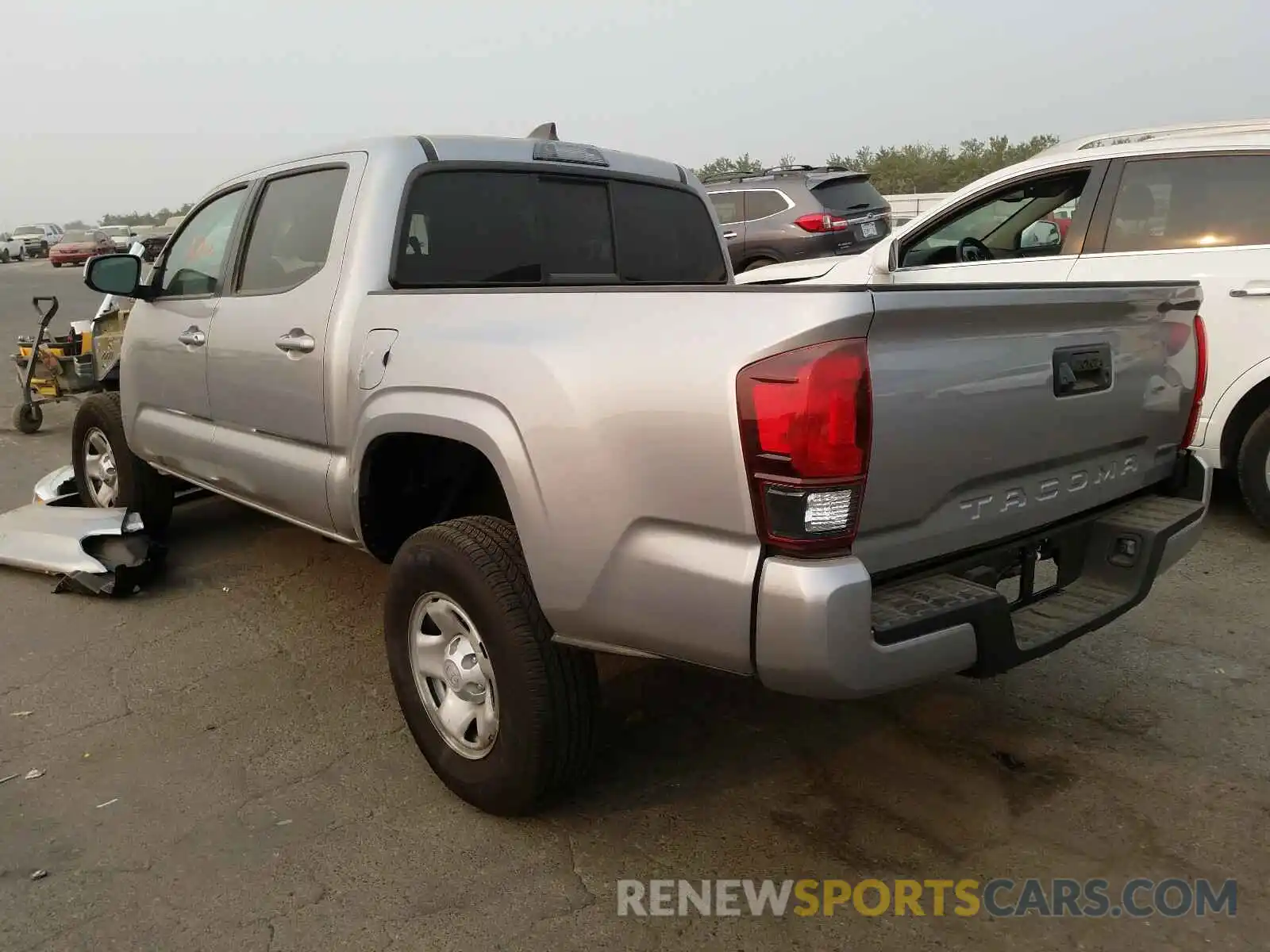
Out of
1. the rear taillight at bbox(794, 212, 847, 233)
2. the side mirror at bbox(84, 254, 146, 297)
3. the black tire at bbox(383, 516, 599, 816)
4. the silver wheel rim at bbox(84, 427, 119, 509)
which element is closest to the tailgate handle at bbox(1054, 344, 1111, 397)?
the black tire at bbox(383, 516, 599, 816)

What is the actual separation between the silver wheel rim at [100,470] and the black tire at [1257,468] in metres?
5.66

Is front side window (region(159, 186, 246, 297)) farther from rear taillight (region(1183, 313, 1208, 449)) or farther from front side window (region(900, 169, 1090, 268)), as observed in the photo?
front side window (region(900, 169, 1090, 268))

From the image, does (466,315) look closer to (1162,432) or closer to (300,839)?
(300,839)

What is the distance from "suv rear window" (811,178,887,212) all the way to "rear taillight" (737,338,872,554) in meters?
10.8

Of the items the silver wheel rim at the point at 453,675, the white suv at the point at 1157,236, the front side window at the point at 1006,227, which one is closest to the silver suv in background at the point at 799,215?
the front side window at the point at 1006,227

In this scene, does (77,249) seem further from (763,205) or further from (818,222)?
(818,222)

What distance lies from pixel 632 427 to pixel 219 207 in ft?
10.1

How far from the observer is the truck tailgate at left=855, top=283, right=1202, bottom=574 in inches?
83.7

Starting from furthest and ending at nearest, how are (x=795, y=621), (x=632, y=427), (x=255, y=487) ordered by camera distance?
(x=255, y=487) → (x=632, y=427) → (x=795, y=621)

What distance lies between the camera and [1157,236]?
5160mm

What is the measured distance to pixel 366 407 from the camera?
3.07 metres

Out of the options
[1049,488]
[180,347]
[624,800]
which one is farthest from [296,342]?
Answer: [1049,488]

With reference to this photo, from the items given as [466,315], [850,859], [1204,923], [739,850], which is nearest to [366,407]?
[466,315]

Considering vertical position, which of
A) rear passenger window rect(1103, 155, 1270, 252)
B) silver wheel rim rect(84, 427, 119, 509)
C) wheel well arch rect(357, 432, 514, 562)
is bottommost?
silver wheel rim rect(84, 427, 119, 509)
